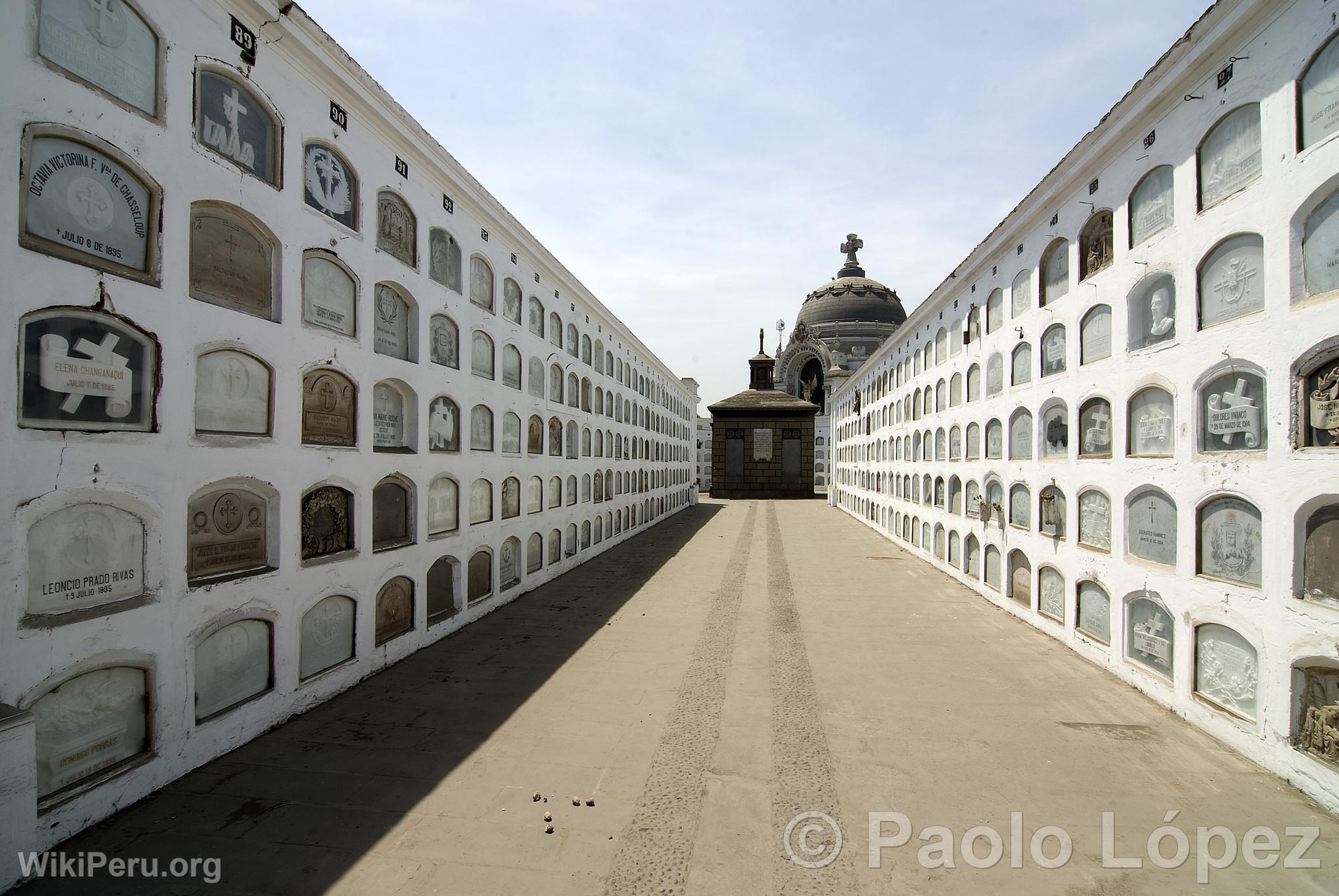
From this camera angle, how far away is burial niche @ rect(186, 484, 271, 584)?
191 inches

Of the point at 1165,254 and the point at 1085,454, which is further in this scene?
the point at 1085,454

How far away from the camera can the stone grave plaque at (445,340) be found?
325 inches

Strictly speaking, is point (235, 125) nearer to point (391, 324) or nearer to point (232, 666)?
point (391, 324)

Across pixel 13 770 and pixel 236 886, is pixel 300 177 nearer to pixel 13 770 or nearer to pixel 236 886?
pixel 13 770

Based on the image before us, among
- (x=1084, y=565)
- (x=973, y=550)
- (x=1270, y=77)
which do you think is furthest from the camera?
(x=973, y=550)

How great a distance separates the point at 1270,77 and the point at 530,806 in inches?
311

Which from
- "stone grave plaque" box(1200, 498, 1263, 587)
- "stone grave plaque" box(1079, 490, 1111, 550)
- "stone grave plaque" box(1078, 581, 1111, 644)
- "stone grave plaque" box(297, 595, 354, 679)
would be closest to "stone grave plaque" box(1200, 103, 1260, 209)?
"stone grave plaque" box(1200, 498, 1263, 587)

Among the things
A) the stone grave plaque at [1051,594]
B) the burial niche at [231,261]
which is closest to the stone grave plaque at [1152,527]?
the stone grave plaque at [1051,594]

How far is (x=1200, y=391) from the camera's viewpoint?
556 centimetres

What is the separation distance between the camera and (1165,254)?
6.00 m

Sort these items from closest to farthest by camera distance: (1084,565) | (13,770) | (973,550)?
(13,770) < (1084,565) < (973,550)

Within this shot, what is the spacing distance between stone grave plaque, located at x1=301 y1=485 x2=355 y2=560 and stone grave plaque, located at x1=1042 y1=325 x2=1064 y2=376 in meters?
8.98

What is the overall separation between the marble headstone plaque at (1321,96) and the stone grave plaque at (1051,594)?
541cm

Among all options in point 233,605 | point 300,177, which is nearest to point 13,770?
point 233,605
